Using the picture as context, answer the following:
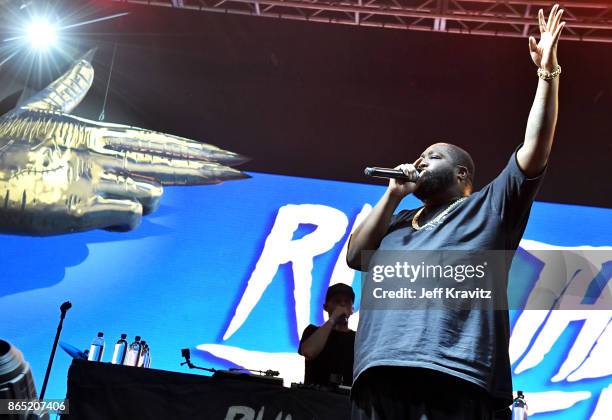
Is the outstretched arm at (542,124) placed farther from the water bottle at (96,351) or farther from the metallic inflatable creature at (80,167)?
the metallic inflatable creature at (80,167)

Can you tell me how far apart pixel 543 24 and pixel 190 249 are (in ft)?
10.3

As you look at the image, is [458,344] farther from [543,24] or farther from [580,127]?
[580,127]

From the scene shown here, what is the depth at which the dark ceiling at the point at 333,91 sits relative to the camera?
4650 mm

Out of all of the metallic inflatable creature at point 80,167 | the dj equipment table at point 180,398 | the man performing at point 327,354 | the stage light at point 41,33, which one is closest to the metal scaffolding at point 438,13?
the stage light at point 41,33

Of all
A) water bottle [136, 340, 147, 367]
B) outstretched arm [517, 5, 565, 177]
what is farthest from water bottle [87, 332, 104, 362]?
outstretched arm [517, 5, 565, 177]

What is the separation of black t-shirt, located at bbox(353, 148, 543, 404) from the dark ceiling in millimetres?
2927

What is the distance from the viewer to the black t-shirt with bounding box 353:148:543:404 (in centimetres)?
147

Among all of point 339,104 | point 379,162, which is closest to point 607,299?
point 379,162

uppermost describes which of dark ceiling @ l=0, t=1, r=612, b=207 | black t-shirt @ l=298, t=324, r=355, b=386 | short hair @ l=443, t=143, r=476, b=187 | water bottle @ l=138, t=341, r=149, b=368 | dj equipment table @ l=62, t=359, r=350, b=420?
dark ceiling @ l=0, t=1, r=612, b=207

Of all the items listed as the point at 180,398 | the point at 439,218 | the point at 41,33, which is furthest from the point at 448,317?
the point at 41,33

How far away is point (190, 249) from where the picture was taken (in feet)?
14.6

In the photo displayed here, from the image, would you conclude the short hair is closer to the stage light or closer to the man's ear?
the man's ear

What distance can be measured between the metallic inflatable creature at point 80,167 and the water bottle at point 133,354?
1.04 meters

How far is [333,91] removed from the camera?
4887 mm
